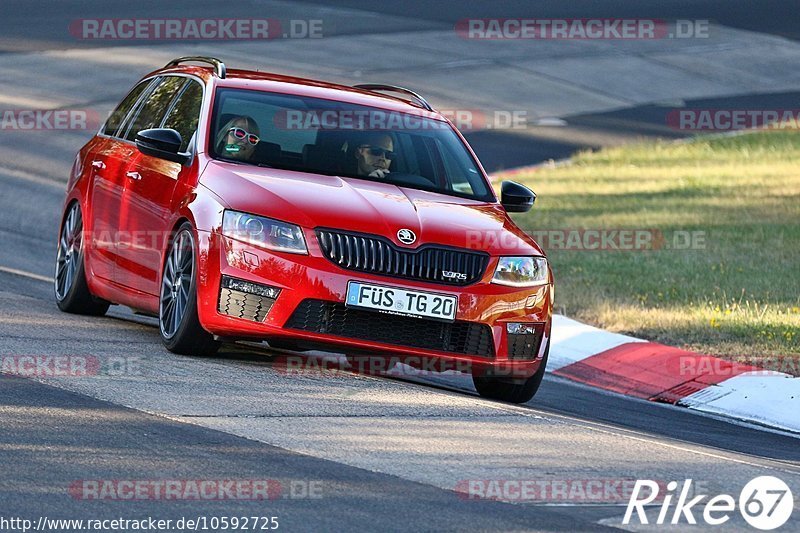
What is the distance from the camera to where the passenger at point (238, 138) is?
9.61 meters

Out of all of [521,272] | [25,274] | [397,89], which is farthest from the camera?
[25,274]

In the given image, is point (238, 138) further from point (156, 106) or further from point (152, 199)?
point (156, 106)

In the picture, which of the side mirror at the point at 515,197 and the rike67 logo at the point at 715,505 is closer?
the rike67 logo at the point at 715,505

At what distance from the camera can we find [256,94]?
33.2ft

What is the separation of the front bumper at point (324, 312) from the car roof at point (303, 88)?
1.62 meters

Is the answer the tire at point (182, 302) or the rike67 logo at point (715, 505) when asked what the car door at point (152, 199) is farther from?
the rike67 logo at point (715, 505)

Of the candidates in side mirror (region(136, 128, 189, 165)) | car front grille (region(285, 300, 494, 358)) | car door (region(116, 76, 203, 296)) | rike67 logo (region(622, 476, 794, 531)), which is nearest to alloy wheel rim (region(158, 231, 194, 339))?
car door (region(116, 76, 203, 296))

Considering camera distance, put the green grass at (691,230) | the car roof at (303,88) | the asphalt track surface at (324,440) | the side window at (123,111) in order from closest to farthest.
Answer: the asphalt track surface at (324,440) < the car roof at (303,88) < the side window at (123,111) < the green grass at (691,230)

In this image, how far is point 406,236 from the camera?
8.76 m

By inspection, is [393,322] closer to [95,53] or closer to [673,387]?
Result: [673,387]

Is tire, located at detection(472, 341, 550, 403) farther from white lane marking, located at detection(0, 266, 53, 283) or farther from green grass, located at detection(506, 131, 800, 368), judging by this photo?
white lane marking, located at detection(0, 266, 53, 283)

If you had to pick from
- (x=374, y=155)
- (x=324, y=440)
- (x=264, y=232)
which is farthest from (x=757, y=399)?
(x=324, y=440)

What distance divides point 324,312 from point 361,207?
64 centimetres

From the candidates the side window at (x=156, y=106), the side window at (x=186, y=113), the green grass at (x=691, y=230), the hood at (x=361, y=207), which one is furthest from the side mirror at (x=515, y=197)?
Answer: the green grass at (x=691, y=230)
